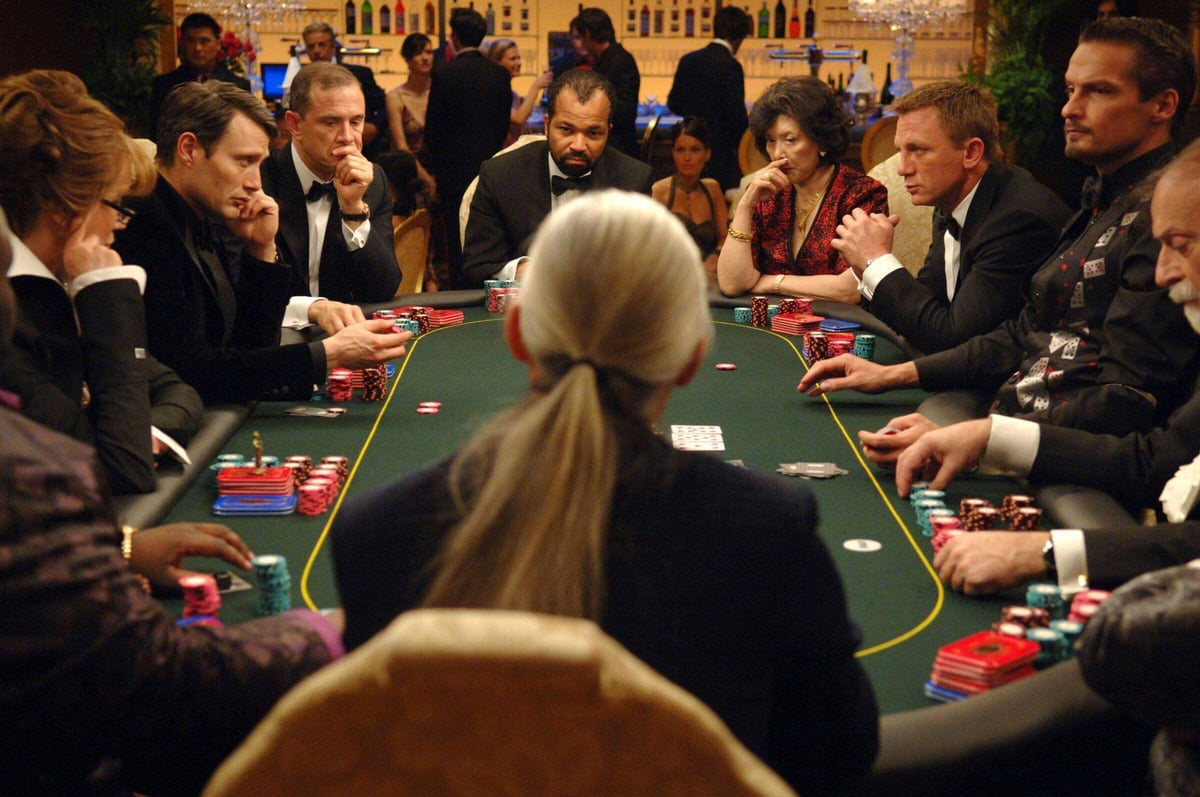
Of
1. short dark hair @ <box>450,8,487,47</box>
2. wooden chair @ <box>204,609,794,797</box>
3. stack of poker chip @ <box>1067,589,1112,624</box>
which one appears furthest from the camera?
short dark hair @ <box>450,8,487,47</box>

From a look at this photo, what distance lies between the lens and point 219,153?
3307 millimetres

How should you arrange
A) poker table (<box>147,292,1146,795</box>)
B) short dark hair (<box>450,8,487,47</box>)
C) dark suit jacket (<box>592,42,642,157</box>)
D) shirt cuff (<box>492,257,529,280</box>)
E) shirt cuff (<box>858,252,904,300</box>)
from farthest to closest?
dark suit jacket (<box>592,42,642,157</box>), short dark hair (<box>450,8,487,47</box>), shirt cuff (<box>492,257,529,280</box>), shirt cuff (<box>858,252,904,300</box>), poker table (<box>147,292,1146,795</box>)

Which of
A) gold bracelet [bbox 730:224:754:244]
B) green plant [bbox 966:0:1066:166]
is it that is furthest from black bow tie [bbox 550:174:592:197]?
green plant [bbox 966:0:1066:166]

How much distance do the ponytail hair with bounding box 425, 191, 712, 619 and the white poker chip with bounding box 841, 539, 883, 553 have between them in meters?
1.06

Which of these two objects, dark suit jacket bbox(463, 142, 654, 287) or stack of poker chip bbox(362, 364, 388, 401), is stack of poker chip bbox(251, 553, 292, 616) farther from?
dark suit jacket bbox(463, 142, 654, 287)

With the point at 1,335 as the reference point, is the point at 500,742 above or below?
below

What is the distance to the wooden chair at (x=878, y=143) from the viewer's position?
775 cm

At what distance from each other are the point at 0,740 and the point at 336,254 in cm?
339

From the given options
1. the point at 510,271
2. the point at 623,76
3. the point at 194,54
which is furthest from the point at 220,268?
the point at 623,76

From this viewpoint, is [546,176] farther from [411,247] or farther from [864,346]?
[864,346]

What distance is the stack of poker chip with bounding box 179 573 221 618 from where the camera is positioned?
1847 millimetres

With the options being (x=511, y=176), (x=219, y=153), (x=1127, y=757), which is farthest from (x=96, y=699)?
(x=511, y=176)

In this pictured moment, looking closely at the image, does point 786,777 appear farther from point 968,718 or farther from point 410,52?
point 410,52

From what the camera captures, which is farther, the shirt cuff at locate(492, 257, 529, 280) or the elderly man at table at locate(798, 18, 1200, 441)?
the shirt cuff at locate(492, 257, 529, 280)
